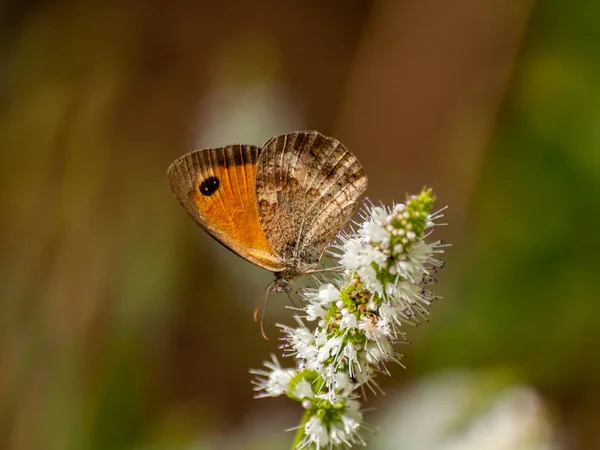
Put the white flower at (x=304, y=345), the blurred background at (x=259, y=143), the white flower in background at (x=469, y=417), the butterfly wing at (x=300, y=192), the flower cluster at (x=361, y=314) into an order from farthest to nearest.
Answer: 1. the blurred background at (x=259, y=143)
2. the white flower in background at (x=469, y=417)
3. the butterfly wing at (x=300, y=192)
4. the white flower at (x=304, y=345)
5. the flower cluster at (x=361, y=314)

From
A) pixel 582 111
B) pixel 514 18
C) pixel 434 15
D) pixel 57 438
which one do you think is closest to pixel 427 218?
pixel 57 438

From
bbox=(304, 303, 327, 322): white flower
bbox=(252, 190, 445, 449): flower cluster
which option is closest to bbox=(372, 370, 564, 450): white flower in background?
bbox=(252, 190, 445, 449): flower cluster

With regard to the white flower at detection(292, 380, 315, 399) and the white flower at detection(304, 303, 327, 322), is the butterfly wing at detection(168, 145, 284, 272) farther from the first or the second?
the white flower at detection(292, 380, 315, 399)

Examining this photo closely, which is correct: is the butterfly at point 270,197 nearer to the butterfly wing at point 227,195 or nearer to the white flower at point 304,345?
the butterfly wing at point 227,195

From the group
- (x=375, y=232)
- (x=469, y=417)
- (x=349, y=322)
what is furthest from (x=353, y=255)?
(x=469, y=417)

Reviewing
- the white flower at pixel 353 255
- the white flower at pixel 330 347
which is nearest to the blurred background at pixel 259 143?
the white flower at pixel 330 347

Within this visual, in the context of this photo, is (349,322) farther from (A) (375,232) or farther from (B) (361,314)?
(A) (375,232)

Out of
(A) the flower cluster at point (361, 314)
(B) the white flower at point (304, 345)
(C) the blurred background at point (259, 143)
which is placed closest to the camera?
(A) the flower cluster at point (361, 314)
